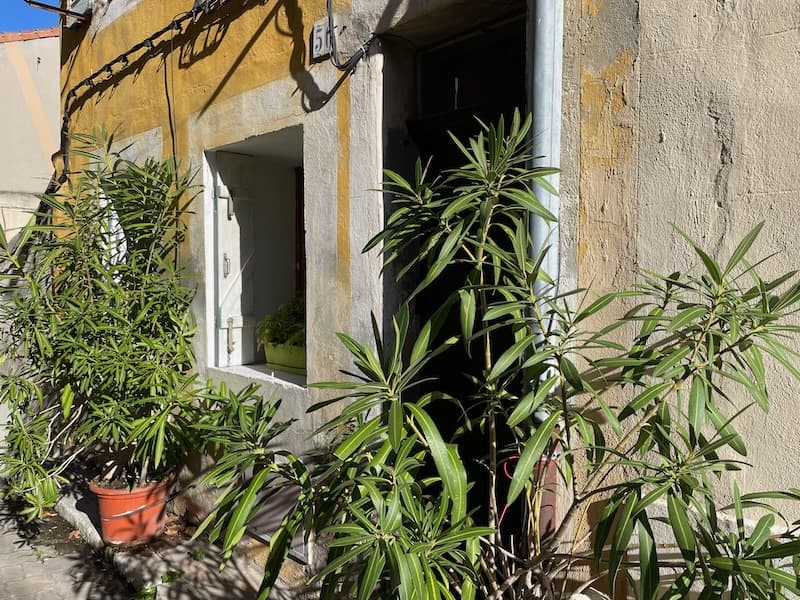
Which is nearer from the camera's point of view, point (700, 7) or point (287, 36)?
point (700, 7)

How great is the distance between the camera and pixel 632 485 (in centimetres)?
152

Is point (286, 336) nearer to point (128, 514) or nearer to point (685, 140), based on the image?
point (128, 514)

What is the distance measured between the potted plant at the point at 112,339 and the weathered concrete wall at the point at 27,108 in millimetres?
7051

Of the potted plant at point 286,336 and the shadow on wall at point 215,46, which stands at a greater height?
the shadow on wall at point 215,46

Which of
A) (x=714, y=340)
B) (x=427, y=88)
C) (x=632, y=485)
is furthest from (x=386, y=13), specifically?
(x=632, y=485)

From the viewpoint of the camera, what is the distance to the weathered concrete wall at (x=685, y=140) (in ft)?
5.82

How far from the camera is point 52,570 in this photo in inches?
154

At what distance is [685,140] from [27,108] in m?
11.8

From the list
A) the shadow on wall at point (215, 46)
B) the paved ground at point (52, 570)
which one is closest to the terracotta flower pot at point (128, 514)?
the paved ground at point (52, 570)

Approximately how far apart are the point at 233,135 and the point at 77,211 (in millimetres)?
1246

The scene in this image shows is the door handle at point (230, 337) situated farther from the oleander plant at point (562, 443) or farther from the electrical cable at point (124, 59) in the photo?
the oleander plant at point (562, 443)

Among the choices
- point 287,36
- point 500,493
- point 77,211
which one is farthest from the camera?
point 77,211

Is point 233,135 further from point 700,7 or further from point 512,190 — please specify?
point 700,7

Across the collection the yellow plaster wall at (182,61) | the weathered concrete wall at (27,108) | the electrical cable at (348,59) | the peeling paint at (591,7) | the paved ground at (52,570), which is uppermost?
the weathered concrete wall at (27,108)
